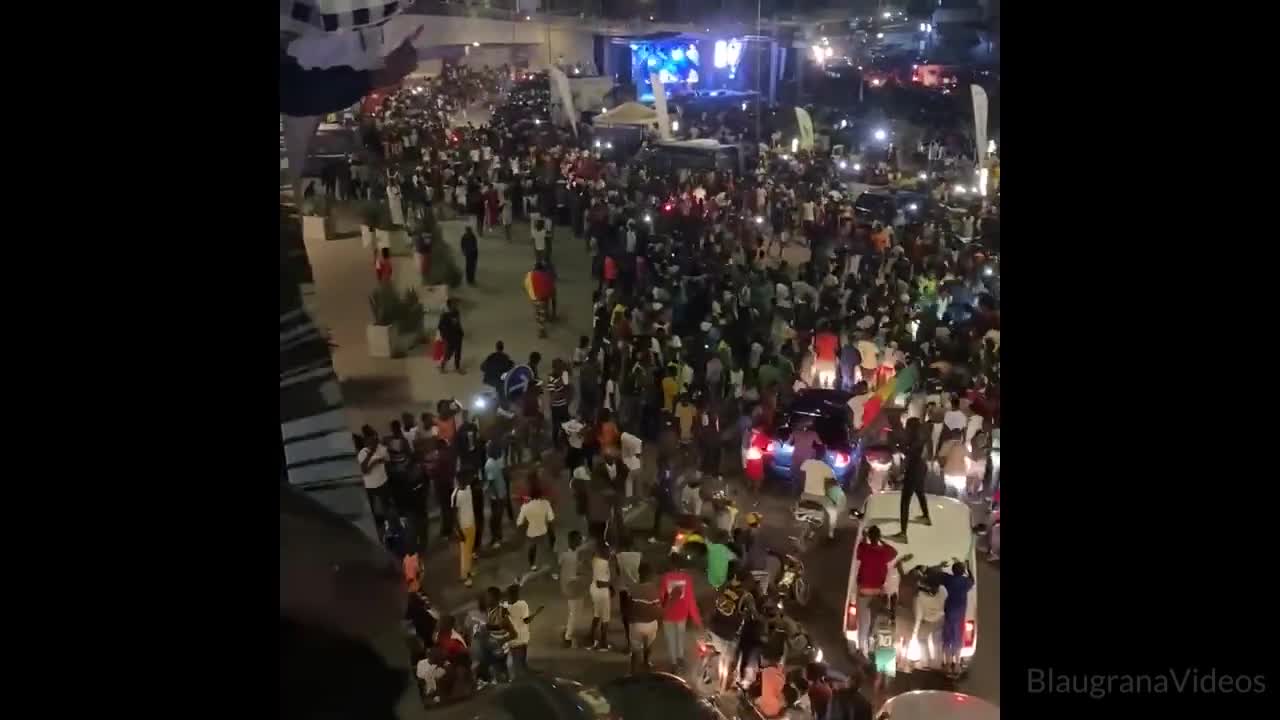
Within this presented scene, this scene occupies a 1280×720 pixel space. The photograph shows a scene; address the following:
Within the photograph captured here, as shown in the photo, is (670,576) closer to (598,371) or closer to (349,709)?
(349,709)

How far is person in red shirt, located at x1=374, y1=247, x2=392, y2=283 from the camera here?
20.5 feet

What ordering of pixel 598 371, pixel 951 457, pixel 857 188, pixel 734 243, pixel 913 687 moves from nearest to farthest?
1. pixel 913 687
2. pixel 951 457
3. pixel 598 371
4. pixel 734 243
5. pixel 857 188

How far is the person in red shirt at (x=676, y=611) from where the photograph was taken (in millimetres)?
4980

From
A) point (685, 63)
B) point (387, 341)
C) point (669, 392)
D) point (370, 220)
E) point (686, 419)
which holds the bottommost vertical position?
point (686, 419)

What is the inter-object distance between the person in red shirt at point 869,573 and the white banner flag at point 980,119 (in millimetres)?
5341

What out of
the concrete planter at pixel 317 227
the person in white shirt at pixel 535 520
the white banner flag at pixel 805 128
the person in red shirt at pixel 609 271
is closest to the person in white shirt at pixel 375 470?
the person in white shirt at pixel 535 520

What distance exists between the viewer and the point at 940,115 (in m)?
11.5

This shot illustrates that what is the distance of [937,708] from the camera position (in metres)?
3.96

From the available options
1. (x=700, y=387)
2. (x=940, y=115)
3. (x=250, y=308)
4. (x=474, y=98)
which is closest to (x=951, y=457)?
(x=700, y=387)

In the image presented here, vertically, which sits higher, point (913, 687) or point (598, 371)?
point (598, 371)

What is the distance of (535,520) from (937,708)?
2626mm

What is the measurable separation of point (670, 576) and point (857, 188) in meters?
7.09

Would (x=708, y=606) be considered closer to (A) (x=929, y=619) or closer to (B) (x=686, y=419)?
(A) (x=929, y=619)

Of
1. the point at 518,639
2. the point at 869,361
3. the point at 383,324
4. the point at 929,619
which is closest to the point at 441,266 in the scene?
the point at 383,324
